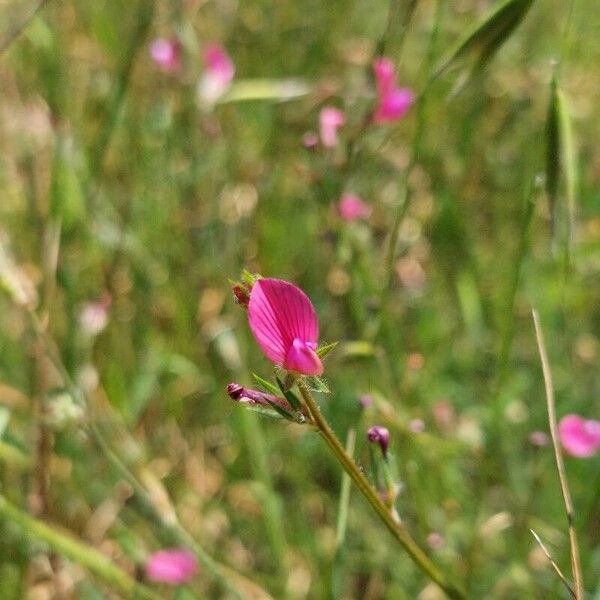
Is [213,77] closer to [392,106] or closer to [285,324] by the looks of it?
[392,106]

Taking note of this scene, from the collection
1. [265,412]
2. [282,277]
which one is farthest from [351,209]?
[265,412]

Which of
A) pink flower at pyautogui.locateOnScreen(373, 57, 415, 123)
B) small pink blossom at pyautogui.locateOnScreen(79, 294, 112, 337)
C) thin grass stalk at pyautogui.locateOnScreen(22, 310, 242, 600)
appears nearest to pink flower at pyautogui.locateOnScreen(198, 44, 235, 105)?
small pink blossom at pyautogui.locateOnScreen(79, 294, 112, 337)

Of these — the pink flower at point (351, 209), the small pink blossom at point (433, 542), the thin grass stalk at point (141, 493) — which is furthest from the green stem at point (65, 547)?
the pink flower at point (351, 209)

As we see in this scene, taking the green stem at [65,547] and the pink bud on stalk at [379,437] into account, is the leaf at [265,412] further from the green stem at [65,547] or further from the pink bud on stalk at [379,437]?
Answer: the green stem at [65,547]

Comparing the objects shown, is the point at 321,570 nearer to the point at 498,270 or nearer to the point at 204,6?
the point at 498,270

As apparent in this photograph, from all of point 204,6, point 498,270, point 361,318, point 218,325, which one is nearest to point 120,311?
point 218,325

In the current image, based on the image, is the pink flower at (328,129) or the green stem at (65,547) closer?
the green stem at (65,547)

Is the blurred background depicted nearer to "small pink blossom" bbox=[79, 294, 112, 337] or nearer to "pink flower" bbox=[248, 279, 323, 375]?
"small pink blossom" bbox=[79, 294, 112, 337]
